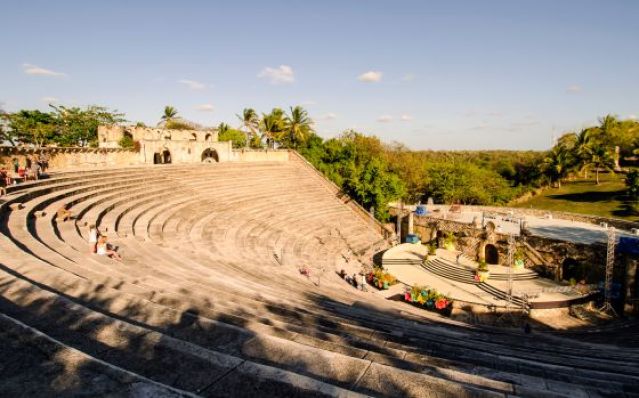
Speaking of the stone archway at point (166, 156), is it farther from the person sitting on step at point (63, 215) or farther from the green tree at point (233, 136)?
the person sitting on step at point (63, 215)

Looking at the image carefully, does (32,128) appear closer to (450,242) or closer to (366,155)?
(366,155)

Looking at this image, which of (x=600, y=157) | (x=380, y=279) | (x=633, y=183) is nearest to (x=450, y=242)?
(x=380, y=279)

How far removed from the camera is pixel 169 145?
120 feet

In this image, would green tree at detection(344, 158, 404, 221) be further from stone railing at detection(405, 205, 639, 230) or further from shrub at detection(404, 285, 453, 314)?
shrub at detection(404, 285, 453, 314)

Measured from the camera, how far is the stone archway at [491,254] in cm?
2931

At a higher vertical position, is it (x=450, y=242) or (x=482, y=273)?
(x=450, y=242)

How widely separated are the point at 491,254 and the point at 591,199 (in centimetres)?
2498

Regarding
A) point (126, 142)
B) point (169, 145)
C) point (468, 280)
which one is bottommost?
point (468, 280)

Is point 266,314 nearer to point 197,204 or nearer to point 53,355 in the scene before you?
point 53,355

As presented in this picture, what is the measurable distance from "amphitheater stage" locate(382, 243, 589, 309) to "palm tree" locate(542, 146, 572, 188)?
106 feet

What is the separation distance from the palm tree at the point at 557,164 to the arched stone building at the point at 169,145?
146 ft

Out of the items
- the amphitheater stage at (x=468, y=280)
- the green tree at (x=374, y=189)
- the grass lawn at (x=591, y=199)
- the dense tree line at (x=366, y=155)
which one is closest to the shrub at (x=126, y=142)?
the dense tree line at (x=366, y=155)

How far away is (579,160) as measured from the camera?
52031mm

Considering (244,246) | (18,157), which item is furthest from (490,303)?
(18,157)
